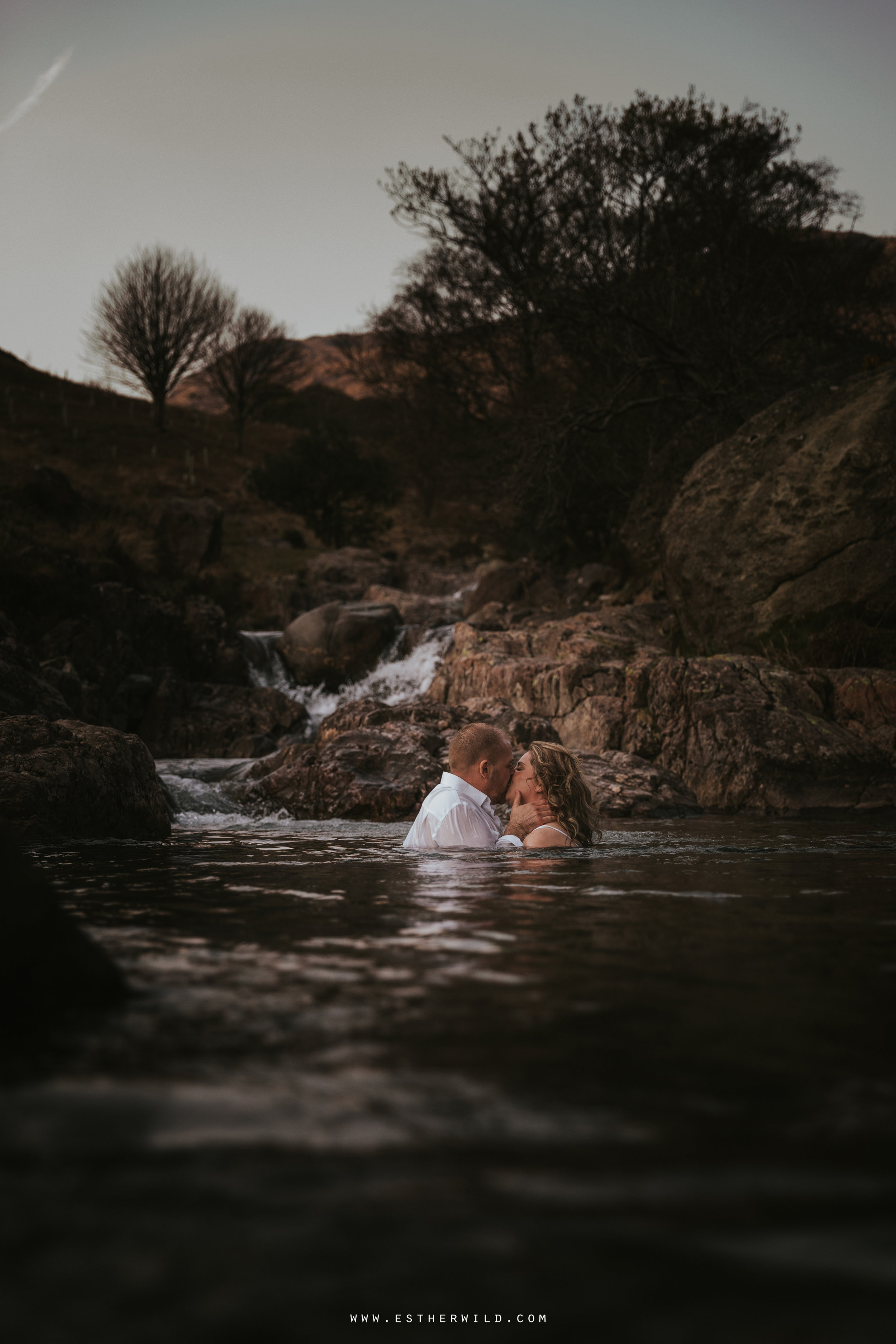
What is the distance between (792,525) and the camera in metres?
14.9

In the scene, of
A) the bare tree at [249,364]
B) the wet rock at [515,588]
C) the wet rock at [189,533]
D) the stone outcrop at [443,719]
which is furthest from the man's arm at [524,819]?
the bare tree at [249,364]

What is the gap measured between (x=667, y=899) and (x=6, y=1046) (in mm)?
3056

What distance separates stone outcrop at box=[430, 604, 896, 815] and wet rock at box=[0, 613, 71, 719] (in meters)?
5.18

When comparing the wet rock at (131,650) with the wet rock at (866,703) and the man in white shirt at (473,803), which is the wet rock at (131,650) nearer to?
the man in white shirt at (473,803)

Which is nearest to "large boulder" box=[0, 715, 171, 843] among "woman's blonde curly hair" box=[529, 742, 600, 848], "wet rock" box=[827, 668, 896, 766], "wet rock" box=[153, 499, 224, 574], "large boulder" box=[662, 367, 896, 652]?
"woman's blonde curly hair" box=[529, 742, 600, 848]

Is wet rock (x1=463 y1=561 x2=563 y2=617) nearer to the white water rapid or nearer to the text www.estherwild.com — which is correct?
the white water rapid

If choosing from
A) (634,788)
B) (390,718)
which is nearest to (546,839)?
(634,788)

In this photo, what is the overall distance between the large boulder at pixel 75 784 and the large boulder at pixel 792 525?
996 cm

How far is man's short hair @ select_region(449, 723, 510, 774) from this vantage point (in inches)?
249

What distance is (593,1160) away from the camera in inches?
60.6

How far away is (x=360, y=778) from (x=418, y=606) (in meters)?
16.7

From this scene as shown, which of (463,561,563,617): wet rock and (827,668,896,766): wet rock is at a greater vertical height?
(463,561,563,617): wet rock

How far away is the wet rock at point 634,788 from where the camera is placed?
10.1m

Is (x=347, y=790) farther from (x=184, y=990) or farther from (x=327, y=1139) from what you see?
(x=327, y=1139)
